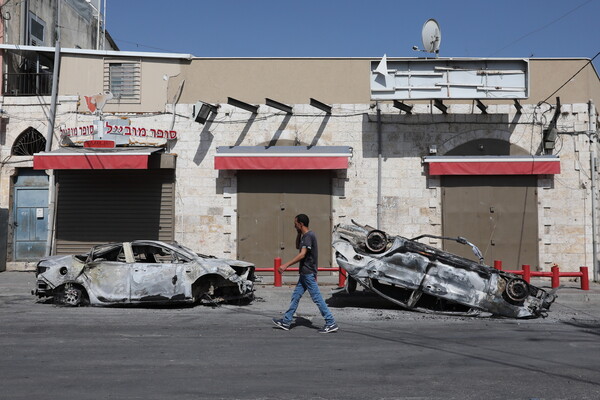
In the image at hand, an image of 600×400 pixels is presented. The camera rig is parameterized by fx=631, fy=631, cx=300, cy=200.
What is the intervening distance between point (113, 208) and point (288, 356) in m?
12.2

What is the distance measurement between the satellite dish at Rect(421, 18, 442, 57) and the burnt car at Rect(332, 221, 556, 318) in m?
8.66

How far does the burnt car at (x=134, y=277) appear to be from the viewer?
11422 millimetres

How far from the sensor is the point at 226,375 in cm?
646

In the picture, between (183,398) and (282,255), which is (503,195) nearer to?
(282,255)

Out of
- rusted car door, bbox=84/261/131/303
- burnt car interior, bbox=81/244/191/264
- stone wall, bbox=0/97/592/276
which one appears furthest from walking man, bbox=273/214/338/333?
stone wall, bbox=0/97/592/276

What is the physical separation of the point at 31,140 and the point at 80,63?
2769mm

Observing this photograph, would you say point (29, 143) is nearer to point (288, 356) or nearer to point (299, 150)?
point (299, 150)

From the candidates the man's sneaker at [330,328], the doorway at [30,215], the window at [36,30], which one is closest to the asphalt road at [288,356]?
the man's sneaker at [330,328]

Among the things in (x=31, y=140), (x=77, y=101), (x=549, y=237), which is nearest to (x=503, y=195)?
(x=549, y=237)

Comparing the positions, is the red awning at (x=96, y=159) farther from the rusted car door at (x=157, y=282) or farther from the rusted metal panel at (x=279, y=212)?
the rusted car door at (x=157, y=282)

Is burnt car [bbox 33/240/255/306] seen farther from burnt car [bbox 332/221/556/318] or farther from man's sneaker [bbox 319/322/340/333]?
man's sneaker [bbox 319/322/340/333]

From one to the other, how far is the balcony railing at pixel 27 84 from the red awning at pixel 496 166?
38.7ft

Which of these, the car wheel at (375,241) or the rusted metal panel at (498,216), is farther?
the rusted metal panel at (498,216)

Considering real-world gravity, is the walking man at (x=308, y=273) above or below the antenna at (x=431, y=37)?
below
